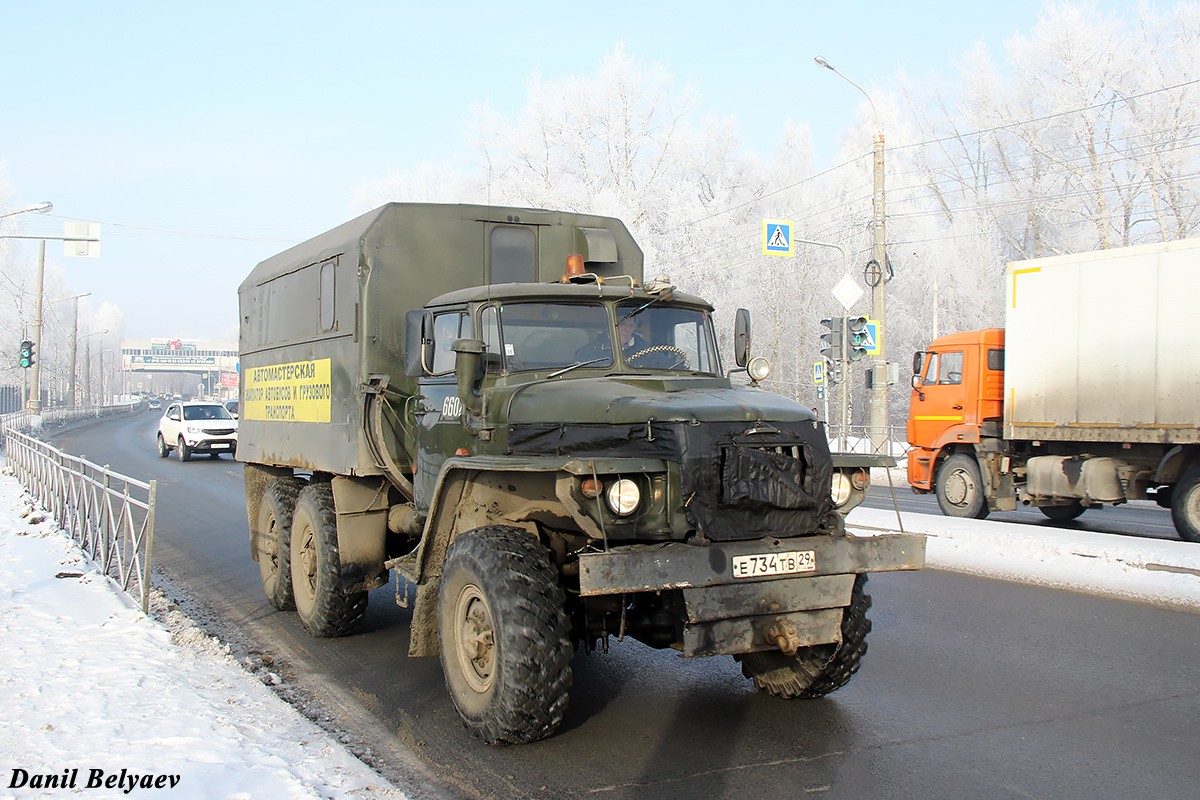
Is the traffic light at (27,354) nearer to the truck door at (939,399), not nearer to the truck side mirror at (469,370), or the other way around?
the truck door at (939,399)

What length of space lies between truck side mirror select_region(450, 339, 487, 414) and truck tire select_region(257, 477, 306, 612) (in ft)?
10.9

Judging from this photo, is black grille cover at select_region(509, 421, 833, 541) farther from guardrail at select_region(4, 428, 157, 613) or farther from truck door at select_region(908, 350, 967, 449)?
truck door at select_region(908, 350, 967, 449)

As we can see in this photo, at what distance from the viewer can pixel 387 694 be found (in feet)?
19.4

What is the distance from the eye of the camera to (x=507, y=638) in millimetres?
4641

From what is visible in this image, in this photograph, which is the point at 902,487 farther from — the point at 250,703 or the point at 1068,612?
the point at 250,703

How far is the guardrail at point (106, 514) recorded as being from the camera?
8148mm

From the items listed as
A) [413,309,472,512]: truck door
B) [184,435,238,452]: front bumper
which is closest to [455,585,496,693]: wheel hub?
[413,309,472,512]: truck door

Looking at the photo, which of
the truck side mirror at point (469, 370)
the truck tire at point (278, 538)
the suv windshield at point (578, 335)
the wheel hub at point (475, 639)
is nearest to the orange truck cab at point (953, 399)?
the suv windshield at point (578, 335)

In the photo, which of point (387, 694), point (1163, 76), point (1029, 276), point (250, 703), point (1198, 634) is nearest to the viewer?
point (250, 703)

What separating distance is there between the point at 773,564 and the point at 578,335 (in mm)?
2062

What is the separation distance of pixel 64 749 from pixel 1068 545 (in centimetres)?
977

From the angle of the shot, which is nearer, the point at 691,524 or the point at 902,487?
the point at 691,524

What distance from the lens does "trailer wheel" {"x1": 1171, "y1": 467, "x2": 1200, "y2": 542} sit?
11.9m

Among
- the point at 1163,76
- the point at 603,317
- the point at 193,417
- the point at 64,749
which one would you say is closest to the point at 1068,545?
the point at 603,317
